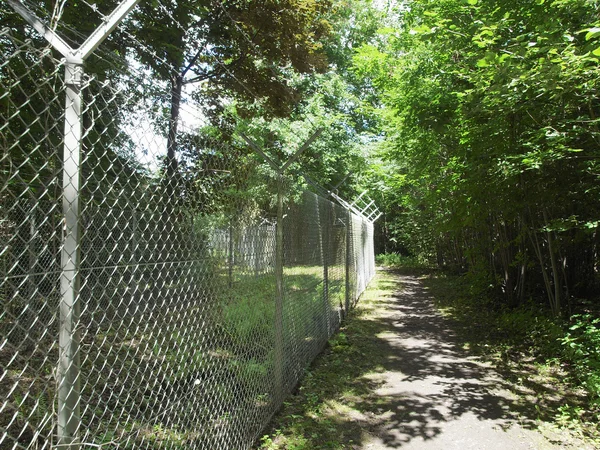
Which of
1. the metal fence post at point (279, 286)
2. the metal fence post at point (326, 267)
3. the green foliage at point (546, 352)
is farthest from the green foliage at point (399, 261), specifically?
the metal fence post at point (279, 286)

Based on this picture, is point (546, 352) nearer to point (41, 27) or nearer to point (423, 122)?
point (423, 122)

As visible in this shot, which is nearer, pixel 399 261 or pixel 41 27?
pixel 41 27

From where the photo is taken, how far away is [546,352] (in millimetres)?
5738

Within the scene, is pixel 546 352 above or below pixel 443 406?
above

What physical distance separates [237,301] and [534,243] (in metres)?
6.38

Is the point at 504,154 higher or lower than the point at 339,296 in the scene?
higher

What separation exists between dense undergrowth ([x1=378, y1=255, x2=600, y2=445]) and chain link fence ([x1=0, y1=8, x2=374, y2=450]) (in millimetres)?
2599

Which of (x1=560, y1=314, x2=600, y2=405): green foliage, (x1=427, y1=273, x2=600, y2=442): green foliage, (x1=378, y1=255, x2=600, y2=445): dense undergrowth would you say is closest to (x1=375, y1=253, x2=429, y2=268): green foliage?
(x1=378, y1=255, x2=600, y2=445): dense undergrowth

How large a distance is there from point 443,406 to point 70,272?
4030 millimetres

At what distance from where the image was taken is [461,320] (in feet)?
28.1

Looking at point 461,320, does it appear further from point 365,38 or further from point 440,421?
point 365,38

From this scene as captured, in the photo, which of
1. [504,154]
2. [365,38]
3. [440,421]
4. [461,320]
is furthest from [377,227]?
[440,421]

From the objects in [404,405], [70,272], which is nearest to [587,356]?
[404,405]

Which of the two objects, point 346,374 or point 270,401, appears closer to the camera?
point 270,401
